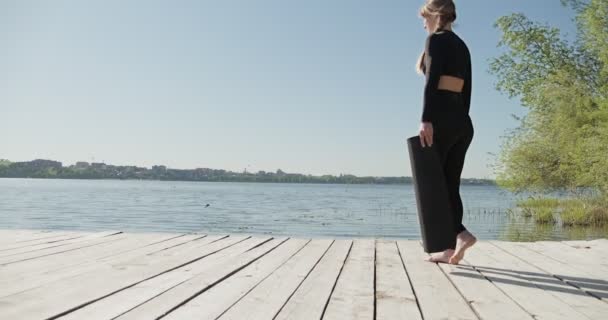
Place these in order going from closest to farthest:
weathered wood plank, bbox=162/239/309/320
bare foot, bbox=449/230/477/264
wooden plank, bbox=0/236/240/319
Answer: weathered wood plank, bbox=162/239/309/320 → wooden plank, bbox=0/236/240/319 → bare foot, bbox=449/230/477/264

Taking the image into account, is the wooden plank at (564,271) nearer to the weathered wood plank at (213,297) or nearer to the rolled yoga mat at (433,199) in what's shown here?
the rolled yoga mat at (433,199)

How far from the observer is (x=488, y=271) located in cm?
425

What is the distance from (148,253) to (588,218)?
20033 mm

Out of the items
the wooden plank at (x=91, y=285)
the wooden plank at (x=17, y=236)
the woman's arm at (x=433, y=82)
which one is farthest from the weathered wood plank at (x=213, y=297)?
the wooden plank at (x=17, y=236)

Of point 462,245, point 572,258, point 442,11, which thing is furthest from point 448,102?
point 572,258

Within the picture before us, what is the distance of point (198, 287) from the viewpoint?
3.36 m

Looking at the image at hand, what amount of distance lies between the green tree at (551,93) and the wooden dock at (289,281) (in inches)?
707

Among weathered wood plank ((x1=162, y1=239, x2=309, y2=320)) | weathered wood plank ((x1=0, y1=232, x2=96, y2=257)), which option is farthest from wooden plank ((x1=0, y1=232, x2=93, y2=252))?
weathered wood plank ((x1=162, y1=239, x2=309, y2=320))

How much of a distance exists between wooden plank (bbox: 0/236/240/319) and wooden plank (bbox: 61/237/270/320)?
2.8 inches

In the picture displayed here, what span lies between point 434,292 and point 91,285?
6.71 ft

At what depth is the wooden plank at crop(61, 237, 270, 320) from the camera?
2715 mm

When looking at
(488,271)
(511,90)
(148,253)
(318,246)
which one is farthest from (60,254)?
(511,90)

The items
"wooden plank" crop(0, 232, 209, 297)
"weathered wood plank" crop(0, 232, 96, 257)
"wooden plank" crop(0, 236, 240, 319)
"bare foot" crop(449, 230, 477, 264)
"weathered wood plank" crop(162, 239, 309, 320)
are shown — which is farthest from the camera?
"weathered wood plank" crop(0, 232, 96, 257)

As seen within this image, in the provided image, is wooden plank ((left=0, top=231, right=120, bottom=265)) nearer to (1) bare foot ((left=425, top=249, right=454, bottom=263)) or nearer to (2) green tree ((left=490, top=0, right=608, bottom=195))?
(1) bare foot ((left=425, top=249, right=454, bottom=263))
